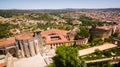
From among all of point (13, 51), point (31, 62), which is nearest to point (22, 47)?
point (13, 51)

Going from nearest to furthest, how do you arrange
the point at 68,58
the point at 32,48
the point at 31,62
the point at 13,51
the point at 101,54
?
the point at 68,58 < the point at 31,62 < the point at 101,54 < the point at 32,48 < the point at 13,51

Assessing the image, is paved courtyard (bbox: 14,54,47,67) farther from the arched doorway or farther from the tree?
the tree

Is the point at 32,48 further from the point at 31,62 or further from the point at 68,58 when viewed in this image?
the point at 68,58

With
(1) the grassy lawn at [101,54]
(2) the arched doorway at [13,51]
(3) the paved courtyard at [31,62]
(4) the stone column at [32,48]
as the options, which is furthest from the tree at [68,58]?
(2) the arched doorway at [13,51]

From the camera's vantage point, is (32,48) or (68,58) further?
(32,48)

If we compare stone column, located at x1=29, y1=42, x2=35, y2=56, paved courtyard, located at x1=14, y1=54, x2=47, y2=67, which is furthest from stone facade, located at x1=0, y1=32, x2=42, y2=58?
paved courtyard, located at x1=14, y1=54, x2=47, y2=67

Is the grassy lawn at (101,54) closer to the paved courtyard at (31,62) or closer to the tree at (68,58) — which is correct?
the tree at (68,58)

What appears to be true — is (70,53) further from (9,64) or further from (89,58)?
(9,64)

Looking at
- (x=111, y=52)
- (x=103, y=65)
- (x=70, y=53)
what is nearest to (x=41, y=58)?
(x=70, y=53)
